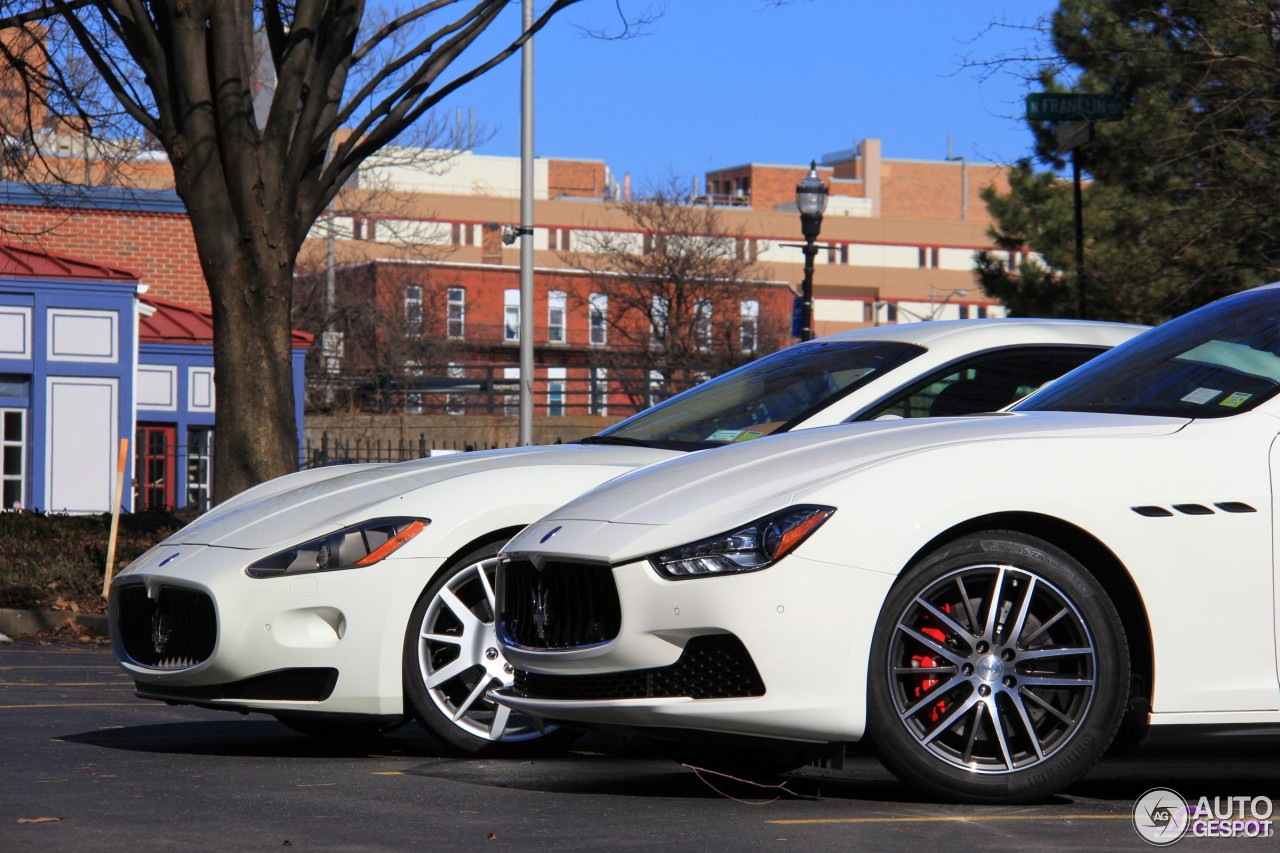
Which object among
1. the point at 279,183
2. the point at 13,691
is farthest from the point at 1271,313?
the point at 279,183

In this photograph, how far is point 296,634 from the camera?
6.11 m

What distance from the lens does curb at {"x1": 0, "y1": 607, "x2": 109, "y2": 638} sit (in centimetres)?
1308

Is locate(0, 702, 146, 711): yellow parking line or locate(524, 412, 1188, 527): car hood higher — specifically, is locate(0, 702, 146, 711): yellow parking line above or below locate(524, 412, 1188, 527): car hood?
below

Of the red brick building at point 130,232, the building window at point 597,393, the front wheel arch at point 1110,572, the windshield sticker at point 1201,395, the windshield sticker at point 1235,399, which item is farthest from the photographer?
the building window at point 597,393

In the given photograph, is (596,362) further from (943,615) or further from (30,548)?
(943,615)

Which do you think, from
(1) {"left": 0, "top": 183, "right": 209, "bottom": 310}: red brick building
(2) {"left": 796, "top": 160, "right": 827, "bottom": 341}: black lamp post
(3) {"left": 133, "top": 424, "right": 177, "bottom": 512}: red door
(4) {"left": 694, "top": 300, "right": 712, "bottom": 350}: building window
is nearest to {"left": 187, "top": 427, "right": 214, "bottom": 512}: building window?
(3) {"left": 133, "top": 424, "right": 177, "bottom": 512}: red door

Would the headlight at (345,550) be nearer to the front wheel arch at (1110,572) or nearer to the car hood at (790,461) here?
the car hood at (790,461)

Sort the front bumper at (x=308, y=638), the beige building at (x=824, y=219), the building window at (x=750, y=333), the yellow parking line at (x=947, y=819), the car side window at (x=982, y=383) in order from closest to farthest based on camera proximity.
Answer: the yellow parking line at (x=947, y=819)
the front bumper at (x=308, y=638)
the car side window at (x=982, y=383)
the building window at (x=750, y=333)
the beige building at (x=824, y=219)

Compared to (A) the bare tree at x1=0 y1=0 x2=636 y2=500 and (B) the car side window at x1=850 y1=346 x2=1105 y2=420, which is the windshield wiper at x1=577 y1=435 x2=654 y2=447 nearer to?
(B) the car side window at x1=850 y1=346 x2=1105 y2=420

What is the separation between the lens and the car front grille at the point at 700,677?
4.82 metres

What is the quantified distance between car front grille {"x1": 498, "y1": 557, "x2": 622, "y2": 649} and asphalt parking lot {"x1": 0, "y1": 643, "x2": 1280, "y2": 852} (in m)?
0.45

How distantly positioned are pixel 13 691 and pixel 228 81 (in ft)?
20.6

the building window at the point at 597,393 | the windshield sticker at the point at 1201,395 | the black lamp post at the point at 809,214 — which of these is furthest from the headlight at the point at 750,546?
the building window at the point at 597,393

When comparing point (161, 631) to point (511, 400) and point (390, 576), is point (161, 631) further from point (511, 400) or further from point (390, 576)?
point (511, 400)
